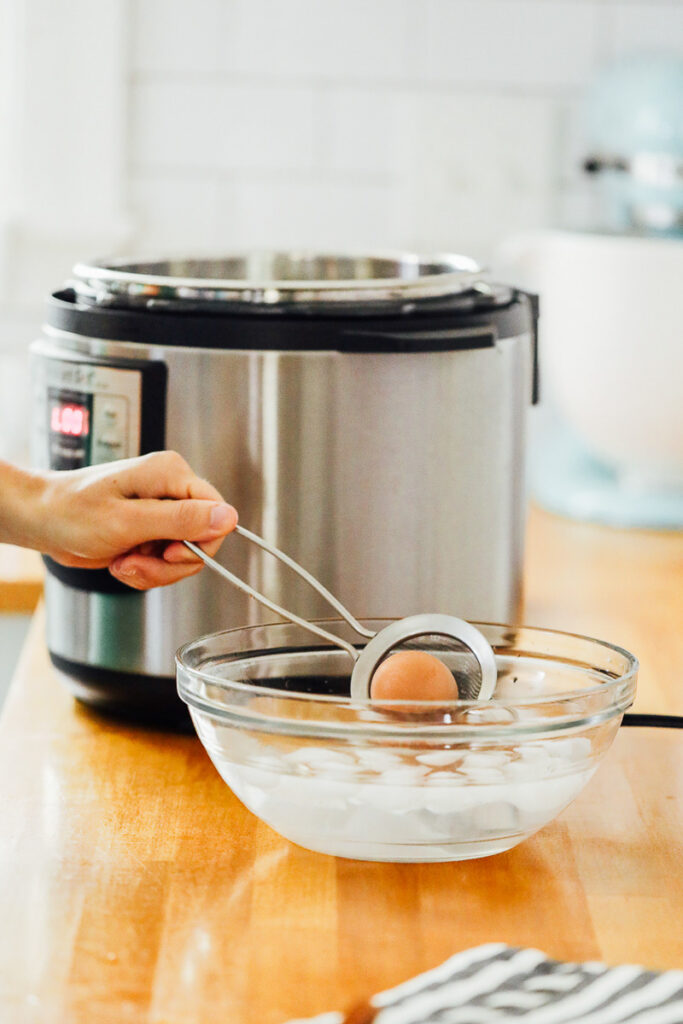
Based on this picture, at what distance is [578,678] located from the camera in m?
0.72

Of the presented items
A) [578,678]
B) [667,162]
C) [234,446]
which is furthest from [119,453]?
[667,162]

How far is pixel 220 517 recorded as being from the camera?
0.64m

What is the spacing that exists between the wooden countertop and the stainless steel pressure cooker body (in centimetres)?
7

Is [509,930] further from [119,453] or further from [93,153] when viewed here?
[93,153]

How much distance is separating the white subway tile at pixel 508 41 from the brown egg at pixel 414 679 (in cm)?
98

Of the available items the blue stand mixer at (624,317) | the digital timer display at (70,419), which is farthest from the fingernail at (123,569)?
the blue stand mixer at (624,317)

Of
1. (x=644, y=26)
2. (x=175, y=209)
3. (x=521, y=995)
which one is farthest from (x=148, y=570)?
(x=644, y=26)

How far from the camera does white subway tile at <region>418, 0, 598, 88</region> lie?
4.78ft

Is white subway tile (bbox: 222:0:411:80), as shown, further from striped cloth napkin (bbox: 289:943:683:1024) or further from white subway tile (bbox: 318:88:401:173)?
striped cloth napkin (bbox: 289:943:683:1024)

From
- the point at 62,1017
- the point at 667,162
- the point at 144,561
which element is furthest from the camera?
the point at 667,162

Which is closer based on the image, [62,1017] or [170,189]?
[62,1017]

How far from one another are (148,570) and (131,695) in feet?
0.40

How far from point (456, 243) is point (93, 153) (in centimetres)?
40

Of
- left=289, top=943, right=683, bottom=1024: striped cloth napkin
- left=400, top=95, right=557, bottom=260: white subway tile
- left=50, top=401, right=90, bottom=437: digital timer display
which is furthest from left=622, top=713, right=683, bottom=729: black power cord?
left=400, top=95, right=557, bottom=260: white subway tile
